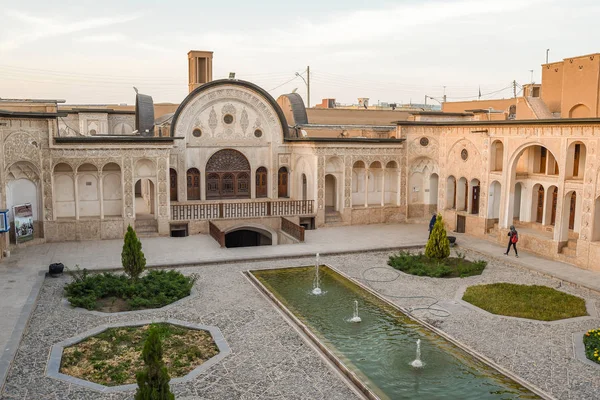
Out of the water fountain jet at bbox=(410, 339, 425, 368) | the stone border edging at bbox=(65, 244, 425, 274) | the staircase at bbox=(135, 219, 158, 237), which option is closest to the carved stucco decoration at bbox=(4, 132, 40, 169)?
the staircase at bbox=(135, 219, 158, 237)

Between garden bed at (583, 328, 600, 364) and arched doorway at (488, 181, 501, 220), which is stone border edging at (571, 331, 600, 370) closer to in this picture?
garden bed at (583, 328, 600, 364)

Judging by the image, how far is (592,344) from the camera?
36.2 feet

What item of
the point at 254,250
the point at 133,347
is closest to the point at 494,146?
the point at 254,250

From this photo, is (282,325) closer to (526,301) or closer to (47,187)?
(526,301)

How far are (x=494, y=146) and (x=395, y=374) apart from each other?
14157 mm

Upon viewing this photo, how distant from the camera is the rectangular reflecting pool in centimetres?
952

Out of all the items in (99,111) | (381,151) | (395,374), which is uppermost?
(99,111)

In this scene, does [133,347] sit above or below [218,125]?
below

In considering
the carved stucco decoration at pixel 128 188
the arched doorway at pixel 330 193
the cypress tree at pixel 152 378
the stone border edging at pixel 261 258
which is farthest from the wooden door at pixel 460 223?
the cypress tree at pixel 152 378

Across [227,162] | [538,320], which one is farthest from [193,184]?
[538,320]

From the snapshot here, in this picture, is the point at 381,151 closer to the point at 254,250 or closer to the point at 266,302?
the point at 254,250

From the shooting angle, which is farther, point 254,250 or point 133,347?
point 254,250

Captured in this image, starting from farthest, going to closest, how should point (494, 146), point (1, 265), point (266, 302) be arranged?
point (494, 146)
point (1, 265)
point (266, 302)

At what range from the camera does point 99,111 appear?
31.5 m
